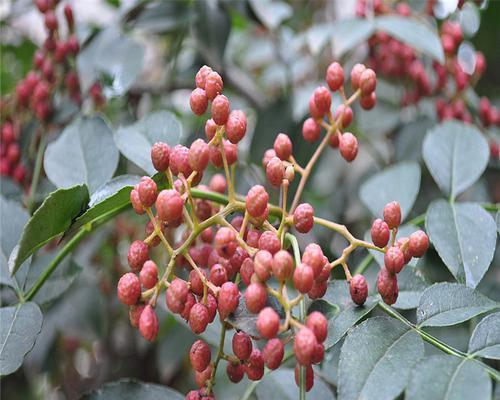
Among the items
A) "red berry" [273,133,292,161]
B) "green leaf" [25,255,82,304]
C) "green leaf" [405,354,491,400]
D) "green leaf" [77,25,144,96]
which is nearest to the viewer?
"green leaf" [405,354,491,400]

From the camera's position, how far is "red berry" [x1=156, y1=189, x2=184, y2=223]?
50 cm

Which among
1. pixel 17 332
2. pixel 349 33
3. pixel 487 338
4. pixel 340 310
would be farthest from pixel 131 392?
pixel 349 33

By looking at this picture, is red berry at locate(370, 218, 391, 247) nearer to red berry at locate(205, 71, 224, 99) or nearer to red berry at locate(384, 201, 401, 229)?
red berry at locate(384, 201, 401, 229)

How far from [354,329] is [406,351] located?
0.04 metres

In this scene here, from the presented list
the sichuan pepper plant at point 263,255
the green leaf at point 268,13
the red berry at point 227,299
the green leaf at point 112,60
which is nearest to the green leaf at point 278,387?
the sichuan pepper plant at point 263,255

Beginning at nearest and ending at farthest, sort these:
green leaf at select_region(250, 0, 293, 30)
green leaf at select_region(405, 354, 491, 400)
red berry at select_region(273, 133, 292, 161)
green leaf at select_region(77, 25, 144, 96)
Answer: green leaf at select_region(405, 354, 491, 400) → red berry at select_region(273, 133, 292, 161) → green leaf at select_region(77, 25, 144, 96) → green leaf at select_region(250, 0, 293, 30)

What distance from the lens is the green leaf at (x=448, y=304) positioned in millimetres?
509

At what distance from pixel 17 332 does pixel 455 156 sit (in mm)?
547

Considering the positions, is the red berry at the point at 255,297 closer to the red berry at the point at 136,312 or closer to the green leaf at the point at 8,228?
the red berry at the point at 136,312

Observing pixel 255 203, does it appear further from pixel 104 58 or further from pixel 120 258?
pixel 120 258

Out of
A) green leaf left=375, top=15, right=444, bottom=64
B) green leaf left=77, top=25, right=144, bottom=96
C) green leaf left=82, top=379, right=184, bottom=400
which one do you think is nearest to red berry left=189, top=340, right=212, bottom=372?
green leaf left=82, top=379, right=184, bottom=400

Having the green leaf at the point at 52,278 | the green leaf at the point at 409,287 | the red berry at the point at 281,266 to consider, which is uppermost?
the red berry at the point at 281,266

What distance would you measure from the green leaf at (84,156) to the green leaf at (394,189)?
33 cm

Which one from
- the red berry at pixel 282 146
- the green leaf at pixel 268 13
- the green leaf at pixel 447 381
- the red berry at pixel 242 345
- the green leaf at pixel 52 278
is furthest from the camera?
the green leaf at pixel 268 13
